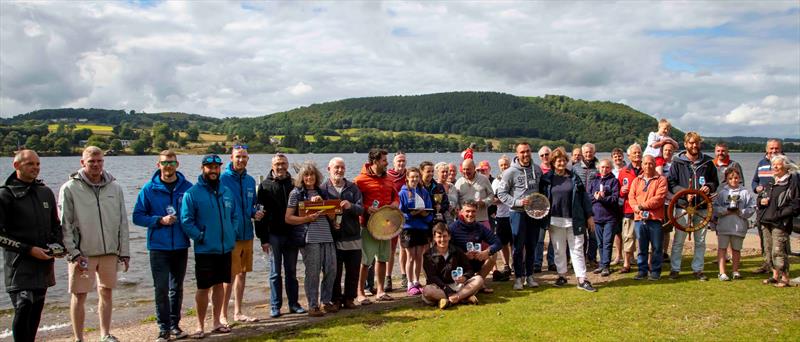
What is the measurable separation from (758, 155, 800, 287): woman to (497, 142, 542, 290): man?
3.81 meters

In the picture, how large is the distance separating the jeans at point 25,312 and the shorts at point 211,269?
173cm

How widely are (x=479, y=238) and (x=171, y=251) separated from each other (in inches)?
188

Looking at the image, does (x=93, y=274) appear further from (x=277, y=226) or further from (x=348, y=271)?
(x=348, y=271)

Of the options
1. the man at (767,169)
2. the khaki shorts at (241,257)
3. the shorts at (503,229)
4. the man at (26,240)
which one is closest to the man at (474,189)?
the shorts at (503,229)

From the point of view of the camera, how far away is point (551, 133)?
126 metres

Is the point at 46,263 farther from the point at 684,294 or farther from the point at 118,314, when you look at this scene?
the point at 684,294

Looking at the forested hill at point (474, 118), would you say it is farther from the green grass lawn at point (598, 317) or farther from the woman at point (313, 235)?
the woman at point (313, 235)

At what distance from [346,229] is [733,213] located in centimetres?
687

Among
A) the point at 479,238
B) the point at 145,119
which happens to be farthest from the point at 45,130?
the point at 479,238

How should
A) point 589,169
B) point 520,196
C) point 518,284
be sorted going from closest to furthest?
1. point 520,196
2. point 518,284
3. point 589,169

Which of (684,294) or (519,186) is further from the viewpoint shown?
(519,186)

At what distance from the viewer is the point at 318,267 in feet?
27.0

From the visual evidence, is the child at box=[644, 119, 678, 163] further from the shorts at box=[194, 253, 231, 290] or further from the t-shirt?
the shorts at box=[194, 253, 231, 290]

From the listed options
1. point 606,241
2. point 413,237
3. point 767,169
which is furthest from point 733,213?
point 413,237
